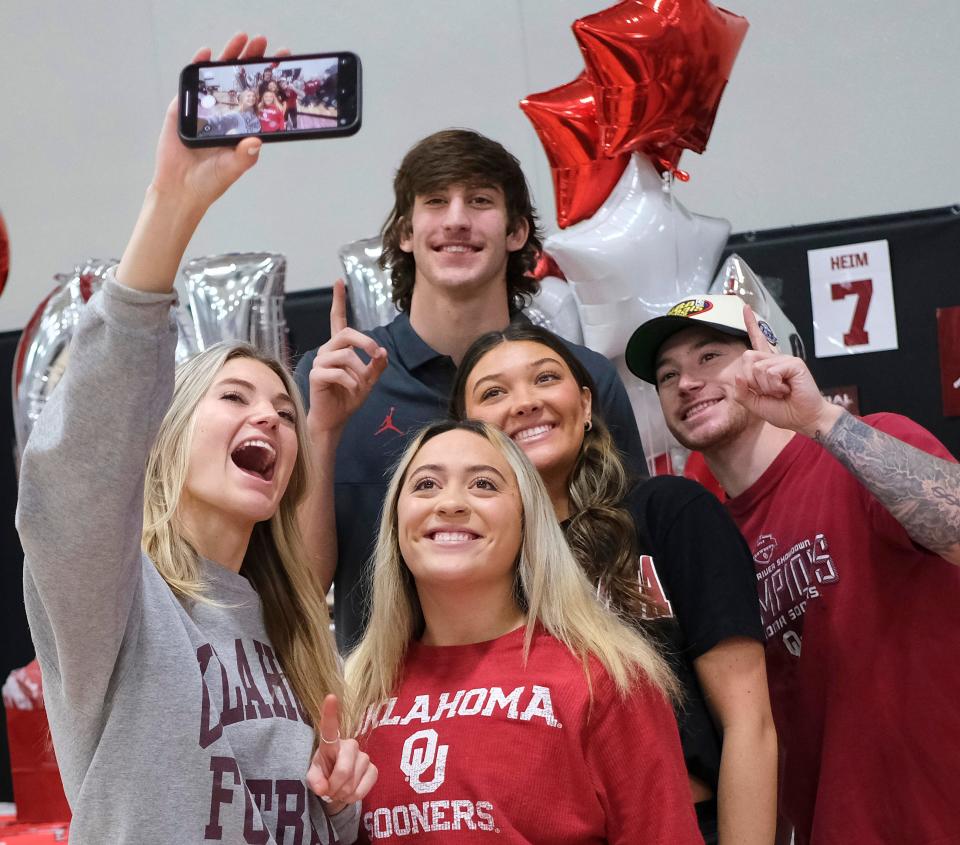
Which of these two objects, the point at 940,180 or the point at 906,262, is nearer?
the point at 906,262

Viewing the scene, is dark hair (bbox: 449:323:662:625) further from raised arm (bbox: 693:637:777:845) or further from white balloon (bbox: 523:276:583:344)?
white balloon (bbox: 523:276:583:344)

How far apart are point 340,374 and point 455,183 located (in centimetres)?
54

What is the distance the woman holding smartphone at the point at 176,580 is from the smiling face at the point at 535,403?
1.14 feet

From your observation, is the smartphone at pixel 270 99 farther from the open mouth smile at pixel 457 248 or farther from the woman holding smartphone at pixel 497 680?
the open mouth smile at pixel 457 248

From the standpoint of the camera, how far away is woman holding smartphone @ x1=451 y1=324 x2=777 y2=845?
5.04 feet

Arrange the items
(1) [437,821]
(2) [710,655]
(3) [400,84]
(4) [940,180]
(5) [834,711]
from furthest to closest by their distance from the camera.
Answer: (3) [400,84]
(4) [940,180]
(5) [834,711]
(2) [710,655]
(1) [437,821]

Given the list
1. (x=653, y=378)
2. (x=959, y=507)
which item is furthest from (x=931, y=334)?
(x=959, y=507)

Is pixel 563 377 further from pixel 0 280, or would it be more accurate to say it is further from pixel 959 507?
pixel 0 280

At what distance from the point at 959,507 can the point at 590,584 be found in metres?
0.50

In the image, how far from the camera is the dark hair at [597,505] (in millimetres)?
1610

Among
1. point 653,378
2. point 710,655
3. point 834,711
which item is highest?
point 653,378

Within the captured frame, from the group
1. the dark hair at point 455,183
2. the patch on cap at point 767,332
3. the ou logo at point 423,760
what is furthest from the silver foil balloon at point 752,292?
the ou logo at point 423,760

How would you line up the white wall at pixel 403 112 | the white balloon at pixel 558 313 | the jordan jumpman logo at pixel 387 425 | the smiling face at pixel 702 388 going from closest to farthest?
the smiling face at pixel 702 388 < the jordan jumpman logo at pixel 387 425 < the white balloon at pixel 558 313 < the white wall at pixel 403 112

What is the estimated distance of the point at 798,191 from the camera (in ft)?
11.5
